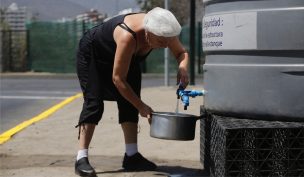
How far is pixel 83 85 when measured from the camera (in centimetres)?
507

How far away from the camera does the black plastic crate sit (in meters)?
3.78

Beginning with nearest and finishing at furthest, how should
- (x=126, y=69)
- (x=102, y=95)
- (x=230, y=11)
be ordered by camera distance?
(x=230, y=11) < (x=126, y=69) < (x=102, y=95)

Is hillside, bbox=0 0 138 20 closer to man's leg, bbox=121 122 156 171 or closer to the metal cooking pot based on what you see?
man's leg, bbox=121 122 156 171

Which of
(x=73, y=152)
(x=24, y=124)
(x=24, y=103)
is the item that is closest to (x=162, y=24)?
(x=73, y=152)

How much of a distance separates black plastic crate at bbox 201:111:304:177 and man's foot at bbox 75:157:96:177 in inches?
52.0

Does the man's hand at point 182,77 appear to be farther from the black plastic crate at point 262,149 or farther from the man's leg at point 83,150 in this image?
the black plastic crate at point 262,149

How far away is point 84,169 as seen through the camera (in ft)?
16.0

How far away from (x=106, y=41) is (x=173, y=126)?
38.3 inches

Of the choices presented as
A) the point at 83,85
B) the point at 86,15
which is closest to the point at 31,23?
the point at 86,15

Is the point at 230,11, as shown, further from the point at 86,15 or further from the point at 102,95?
the point at 86,15

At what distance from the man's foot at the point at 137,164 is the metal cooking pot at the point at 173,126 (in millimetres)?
782

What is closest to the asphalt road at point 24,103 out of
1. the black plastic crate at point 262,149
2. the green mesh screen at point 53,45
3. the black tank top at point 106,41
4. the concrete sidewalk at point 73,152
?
the concrete sidewalk at point 73,152

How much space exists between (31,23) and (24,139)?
19857 millimetres

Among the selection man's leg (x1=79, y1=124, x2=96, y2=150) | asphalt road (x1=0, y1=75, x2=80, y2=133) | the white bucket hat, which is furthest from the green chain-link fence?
Result: the white bucket hat
